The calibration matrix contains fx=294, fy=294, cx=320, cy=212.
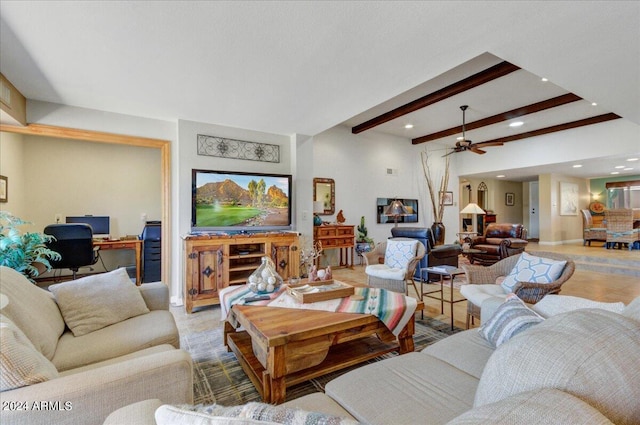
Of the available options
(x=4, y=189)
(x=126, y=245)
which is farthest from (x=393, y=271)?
(x=4, y=189)

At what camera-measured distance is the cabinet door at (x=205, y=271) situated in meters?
3.53

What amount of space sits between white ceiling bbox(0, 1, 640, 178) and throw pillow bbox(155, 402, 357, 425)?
2056 mm

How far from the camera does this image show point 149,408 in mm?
826

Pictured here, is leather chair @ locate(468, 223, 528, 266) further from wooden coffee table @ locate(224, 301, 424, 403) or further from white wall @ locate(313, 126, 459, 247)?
wooden coffee table @ locate(224, 301, 424, 403)

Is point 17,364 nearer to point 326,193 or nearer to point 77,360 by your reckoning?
point 77,360

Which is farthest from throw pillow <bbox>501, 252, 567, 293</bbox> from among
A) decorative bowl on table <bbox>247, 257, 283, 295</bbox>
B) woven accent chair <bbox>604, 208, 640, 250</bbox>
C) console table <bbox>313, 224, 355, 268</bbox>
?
woven accent chair <bbox>604, 208, 640, 250</bbox>

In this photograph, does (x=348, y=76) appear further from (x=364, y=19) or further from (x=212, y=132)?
(x=212, y=132)

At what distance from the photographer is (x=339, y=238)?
226 inches

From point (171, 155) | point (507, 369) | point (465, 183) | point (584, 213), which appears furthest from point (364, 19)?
Answer: point (584, 213)

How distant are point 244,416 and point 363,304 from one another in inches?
67.8

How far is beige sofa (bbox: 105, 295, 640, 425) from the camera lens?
1.96 ft

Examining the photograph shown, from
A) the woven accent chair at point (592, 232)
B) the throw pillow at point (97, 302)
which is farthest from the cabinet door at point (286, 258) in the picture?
the woven accent chair at point (592, 232)

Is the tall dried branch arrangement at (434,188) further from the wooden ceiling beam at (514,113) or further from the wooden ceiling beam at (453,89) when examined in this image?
the wooden ceiling beam at (453,89)

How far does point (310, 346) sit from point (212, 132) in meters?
3.34
